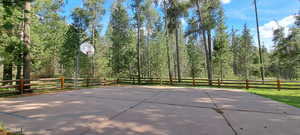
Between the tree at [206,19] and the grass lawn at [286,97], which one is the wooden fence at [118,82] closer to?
the grass lawn at [286,97]

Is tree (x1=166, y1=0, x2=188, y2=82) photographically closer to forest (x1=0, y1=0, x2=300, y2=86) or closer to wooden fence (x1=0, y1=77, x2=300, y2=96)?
forest (x1=0, y1=0, x2=300, y2=86)

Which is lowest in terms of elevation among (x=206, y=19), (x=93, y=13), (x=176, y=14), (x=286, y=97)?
(x=286, y=97)

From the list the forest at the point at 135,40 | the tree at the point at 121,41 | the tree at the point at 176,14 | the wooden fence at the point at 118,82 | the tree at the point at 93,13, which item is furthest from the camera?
the tree at the point at 121,41

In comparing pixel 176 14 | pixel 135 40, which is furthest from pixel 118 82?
pixel 176 14

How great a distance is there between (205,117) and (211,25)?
12.2 metres

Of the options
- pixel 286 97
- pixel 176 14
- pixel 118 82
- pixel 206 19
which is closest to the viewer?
pixel 286 97

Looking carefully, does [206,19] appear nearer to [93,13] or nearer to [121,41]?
[121,41]

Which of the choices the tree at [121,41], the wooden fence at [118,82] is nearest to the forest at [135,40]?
the tree at [121,41]

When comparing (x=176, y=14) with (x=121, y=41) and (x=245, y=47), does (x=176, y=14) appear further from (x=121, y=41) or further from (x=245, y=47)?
(x=245, y=47)

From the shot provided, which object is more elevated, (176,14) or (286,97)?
(176,14)

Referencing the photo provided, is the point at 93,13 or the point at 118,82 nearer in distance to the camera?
the point at 118,82

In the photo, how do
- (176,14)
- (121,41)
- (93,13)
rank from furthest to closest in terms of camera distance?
(121,41)
(93,13)
(176,14)

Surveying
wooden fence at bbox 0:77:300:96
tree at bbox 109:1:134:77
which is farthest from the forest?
wooden fence at bbox 0:77:300:96

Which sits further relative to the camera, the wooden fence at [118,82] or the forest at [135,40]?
the forest at [135,40]
